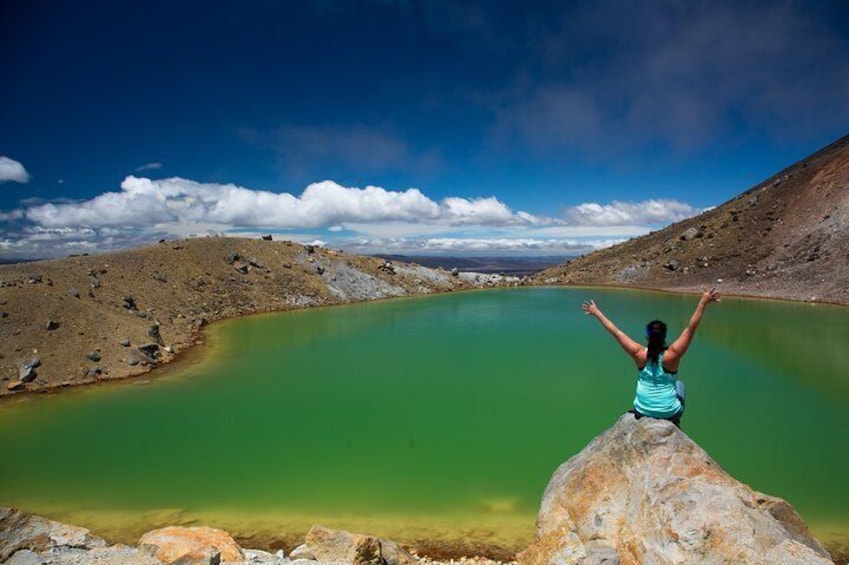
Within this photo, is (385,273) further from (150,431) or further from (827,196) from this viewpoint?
(827,196)

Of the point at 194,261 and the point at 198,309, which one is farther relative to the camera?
the point at 194,261

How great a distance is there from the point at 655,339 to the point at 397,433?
10257 mm

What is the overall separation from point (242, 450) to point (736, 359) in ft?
71.3

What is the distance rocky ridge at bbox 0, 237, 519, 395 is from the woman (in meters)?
23.7

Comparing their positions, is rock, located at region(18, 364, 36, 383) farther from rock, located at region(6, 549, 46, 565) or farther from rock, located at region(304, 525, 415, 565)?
rock, located at region(304, 525, 415, 565)

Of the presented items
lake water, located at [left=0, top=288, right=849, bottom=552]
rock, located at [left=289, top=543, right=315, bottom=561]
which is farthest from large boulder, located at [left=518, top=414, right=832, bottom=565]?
lake water, located at [left=0, top=288, right=849, bottom=552]

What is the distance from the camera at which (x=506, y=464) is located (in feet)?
40.7

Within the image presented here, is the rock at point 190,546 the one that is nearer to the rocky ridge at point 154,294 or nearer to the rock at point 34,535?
the rock at point 34,535

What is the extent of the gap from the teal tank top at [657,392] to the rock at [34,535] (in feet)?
28.3

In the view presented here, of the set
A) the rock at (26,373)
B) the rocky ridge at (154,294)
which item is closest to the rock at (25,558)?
the rocky ridge at (154,294)

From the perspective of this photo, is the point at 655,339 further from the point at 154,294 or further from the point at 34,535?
the point at 154,294

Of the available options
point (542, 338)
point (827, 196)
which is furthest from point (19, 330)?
point (827, 196)

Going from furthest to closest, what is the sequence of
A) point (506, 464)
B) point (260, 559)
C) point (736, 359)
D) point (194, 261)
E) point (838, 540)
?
point (194, 261), point (736, 359), point (506, 464), point (838, 540), point (260, 559)

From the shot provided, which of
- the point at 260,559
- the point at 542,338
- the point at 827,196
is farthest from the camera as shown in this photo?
the point at 827,196
